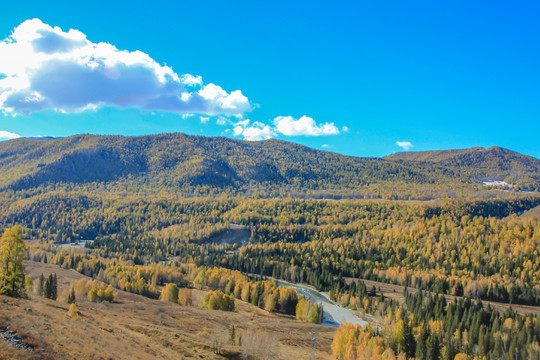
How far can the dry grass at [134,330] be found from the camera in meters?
49.1

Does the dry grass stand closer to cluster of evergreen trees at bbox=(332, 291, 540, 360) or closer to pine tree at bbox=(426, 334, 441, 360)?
cluster of evergreen trees at bbox=(332, 291, 540, 360)

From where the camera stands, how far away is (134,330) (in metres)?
77.6

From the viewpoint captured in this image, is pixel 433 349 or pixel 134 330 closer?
pixel 134 330

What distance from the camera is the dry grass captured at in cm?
4912

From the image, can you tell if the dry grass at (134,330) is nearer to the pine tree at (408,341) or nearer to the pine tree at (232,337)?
the pine tree at (232,337)

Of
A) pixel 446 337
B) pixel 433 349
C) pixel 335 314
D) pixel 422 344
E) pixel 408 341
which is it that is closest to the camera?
pixel 433 349

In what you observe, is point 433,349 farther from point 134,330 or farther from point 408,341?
point 134,330

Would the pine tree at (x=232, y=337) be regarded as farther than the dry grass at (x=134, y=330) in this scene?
Yes

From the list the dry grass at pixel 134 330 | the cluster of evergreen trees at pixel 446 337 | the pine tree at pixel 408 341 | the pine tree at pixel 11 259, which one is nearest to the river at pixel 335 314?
the cluster of evergreen trees at pixel 446 337

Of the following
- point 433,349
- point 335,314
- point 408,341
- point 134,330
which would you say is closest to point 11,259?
point 134,330

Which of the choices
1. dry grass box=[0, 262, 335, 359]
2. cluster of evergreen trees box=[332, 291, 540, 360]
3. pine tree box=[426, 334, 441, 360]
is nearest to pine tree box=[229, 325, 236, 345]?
dry grass box=[0, 262, 335, 359]

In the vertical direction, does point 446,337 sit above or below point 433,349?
above

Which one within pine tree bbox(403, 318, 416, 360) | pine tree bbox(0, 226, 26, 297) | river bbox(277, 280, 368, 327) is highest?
pine tree bbox(0, 226, 26, 297)

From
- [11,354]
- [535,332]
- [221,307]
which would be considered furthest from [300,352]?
[535,332]
